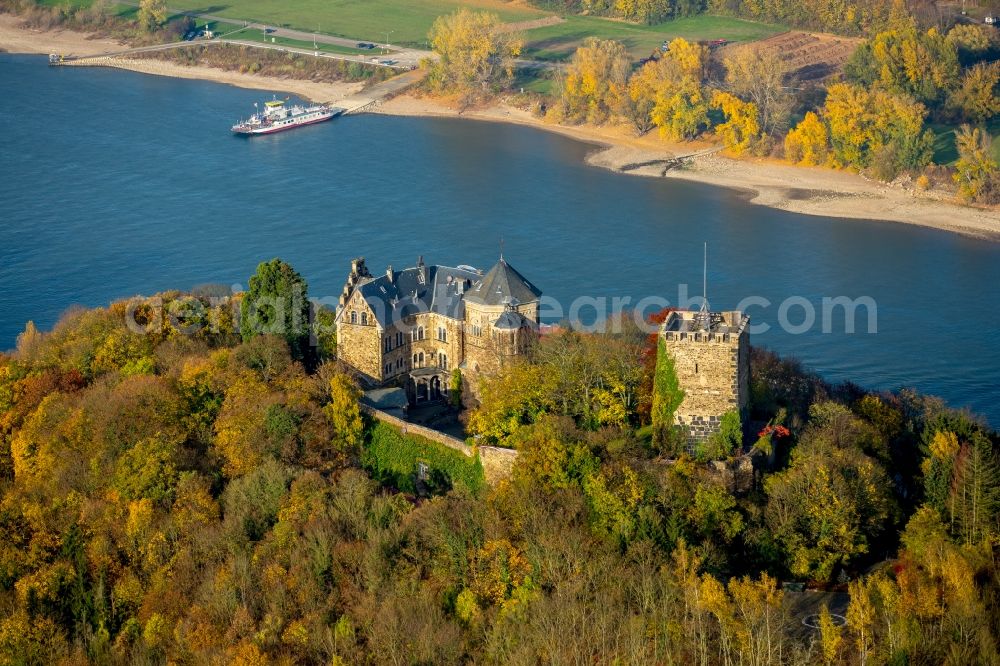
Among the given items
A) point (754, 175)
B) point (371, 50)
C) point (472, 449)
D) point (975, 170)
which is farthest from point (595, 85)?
point (472, 449)

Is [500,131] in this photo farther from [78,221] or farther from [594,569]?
[594,569]

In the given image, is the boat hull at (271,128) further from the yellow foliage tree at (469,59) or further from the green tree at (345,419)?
the green tree at (345,419)

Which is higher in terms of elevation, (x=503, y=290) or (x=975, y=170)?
(x=503, y=290)

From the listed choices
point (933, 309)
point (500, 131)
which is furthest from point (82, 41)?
point (933, 309)

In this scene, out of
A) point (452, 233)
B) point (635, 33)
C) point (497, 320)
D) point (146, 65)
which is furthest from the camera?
point (146, 65)

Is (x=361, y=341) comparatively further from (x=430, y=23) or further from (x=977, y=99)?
(x=430, y=23)

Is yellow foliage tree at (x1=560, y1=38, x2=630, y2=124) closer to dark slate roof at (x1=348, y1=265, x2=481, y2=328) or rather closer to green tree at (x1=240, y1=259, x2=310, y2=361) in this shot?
dark slate roof at (x1=348, y1=265, x2=481, y2=328)

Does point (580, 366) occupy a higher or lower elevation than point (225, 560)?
higher
